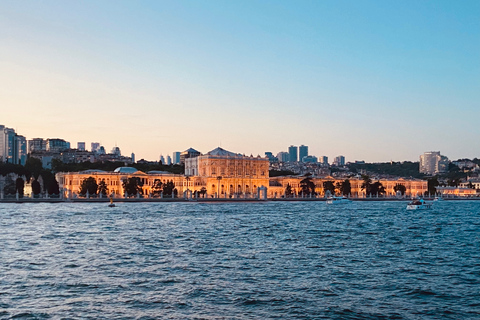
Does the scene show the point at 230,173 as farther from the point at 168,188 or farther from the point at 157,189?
the point at 157,189

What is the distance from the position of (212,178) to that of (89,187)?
105 ft

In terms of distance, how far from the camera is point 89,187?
364ft

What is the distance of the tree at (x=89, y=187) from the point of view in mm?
111062

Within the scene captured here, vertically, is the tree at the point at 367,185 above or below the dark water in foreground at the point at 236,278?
above

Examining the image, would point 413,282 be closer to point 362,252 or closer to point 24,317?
point 362,252

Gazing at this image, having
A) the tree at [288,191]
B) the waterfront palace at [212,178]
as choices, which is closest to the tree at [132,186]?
the waterfront palace at [212,178]

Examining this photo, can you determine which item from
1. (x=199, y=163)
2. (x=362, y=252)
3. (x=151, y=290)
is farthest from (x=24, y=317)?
(x=199, y=163)

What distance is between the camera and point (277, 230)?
1528 inches

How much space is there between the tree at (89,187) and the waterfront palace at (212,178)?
21.9ft

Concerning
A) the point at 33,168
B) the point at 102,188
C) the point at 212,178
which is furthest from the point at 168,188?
the point at 33,168

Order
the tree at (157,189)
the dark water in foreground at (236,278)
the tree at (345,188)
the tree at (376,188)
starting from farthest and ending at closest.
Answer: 1. the tree at (376,188)
2. the tree at (345,188)
3. the tree at (157,189)
4. the dark water in foreground at (236,278)

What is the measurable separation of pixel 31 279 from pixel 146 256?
6.26 metres

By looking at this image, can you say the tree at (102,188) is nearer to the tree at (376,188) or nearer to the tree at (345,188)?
the tree at (345,188)

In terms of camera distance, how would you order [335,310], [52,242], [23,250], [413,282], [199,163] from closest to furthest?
[335,310], [413,282], [23,250], [52,242], [199,163]
